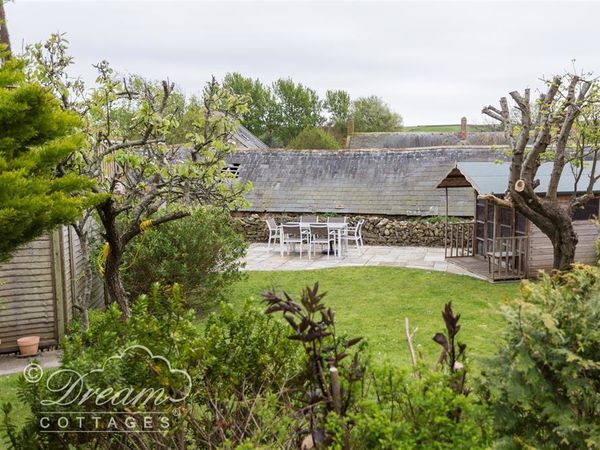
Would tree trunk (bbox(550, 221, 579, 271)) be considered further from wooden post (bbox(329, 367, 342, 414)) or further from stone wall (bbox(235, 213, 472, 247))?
wooden post (bbox(329, 367, 342, 414))

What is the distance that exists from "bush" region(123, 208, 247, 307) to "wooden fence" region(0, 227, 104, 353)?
4.36 ft

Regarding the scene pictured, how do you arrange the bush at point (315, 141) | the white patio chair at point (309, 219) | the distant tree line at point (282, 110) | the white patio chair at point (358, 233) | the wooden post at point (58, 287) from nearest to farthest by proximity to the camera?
the wooden post at point (58, 287) < the white patio chair at point (358, 233) < the white patio chair at point (309, 219) < the bush at point (315, 141) < the distant tree line at point (282, 110)

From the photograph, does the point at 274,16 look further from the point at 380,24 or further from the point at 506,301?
the point at 506,301

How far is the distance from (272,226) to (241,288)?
223 inches

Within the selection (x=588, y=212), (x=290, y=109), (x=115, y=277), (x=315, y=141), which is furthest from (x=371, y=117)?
(x=115, y=277)

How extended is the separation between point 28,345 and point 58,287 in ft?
3.01

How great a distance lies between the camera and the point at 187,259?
9.94 metres

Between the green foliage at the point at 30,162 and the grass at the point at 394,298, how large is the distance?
459 cm

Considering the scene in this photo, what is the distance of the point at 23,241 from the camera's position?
3.24 m

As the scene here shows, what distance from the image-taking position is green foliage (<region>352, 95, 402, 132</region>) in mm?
58500

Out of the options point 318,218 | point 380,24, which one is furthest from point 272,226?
point 380,24

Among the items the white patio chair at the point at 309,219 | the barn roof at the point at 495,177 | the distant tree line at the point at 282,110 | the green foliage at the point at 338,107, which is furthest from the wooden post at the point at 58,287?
the green foliage at the point at 338,107

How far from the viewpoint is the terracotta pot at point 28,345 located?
769cm

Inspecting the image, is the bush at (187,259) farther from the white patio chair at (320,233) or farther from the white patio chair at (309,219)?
the white patio chair at (309,219)
